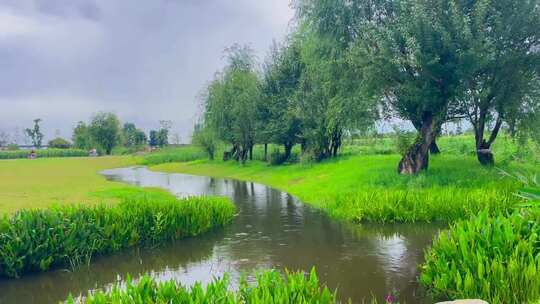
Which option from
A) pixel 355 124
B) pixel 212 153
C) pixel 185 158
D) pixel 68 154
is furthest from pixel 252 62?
pixel 68 154

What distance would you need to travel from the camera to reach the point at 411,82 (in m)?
24.2

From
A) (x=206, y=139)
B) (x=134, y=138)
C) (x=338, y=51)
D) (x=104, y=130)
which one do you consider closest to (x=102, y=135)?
(x=104, y=130)

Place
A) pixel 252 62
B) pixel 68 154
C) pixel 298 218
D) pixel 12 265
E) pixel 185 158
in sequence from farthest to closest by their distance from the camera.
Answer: pixel 68 154 → pixel 185 158 → pixel 252 62 → pixel 298 218 → pixel 12 265

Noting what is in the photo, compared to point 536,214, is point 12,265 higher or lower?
lower

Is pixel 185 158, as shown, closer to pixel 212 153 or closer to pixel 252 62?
pixel 212 153

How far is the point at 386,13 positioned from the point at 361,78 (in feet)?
13.9

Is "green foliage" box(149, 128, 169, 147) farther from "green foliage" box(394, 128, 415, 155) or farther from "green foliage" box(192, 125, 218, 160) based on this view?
"green foliage" box(394, 128, 415, 155)

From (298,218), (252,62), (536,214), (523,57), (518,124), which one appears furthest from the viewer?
(252,62)

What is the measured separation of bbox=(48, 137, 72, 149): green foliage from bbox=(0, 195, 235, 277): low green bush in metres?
134

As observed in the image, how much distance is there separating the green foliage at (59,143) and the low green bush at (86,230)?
134m

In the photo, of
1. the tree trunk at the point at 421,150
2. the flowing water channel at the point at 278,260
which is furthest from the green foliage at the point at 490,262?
the tree trunk at the point at 421,150

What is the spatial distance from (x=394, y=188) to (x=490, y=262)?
46.9 ft

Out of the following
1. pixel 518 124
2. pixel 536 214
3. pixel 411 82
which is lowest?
pixel 536 214

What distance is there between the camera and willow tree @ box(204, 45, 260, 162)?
50344 mm
